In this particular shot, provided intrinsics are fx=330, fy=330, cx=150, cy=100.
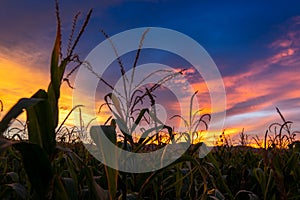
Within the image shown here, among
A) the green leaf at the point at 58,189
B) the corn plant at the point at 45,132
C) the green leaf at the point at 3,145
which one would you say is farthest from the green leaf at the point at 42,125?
the green leaf at the point at 3,145

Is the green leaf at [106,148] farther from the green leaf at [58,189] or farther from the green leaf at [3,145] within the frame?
the green leaf at [3,145]

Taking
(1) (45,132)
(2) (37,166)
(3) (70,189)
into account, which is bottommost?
(3) (70,189)

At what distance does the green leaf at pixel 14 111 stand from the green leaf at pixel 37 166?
0.80 feet

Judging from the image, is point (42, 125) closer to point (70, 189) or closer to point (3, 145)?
point (3, 145)

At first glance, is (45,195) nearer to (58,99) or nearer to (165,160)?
(58,99)

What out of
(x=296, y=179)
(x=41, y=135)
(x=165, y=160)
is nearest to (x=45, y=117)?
(x=41, y=135)

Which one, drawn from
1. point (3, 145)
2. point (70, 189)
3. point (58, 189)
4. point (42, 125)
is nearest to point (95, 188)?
point (58, 189)

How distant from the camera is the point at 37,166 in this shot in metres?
1.43

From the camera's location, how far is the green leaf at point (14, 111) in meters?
1.03

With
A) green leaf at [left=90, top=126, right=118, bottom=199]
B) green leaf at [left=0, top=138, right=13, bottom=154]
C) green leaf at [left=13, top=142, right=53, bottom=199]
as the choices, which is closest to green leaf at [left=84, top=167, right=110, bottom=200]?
green leaf at [left=90, top=126, right=118, bottom=199]

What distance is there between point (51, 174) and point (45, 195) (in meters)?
0.11

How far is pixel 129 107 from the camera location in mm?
1971

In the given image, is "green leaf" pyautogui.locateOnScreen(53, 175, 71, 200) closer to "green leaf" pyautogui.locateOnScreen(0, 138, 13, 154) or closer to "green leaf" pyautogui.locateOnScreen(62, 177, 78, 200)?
"green leaf" pyautogui.locateOnScreen(62, 177, 78, 200)

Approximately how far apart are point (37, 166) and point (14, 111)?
0.40 metres
